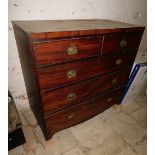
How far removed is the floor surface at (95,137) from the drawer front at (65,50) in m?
0.93

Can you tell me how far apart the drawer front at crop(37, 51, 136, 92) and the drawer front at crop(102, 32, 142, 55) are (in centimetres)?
7

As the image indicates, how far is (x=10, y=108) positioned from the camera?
130 centimetres

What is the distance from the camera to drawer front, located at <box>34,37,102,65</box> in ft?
3.25

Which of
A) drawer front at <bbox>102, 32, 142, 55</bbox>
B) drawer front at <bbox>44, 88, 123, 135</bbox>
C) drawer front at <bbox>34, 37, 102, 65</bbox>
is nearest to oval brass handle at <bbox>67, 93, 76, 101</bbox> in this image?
drawer front at <bbox>44, 88, 123, 135</bbox>

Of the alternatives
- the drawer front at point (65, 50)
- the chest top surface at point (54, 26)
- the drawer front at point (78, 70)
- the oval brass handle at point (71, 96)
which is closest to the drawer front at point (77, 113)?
the oval brass handle at point (71, 96)

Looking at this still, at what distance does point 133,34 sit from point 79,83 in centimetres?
72

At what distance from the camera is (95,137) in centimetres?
163

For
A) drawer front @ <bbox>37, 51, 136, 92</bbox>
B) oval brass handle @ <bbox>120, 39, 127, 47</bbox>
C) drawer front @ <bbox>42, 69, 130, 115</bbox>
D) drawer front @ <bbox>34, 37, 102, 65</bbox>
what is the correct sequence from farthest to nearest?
oval brass handle @ <bbox>120, 39, 127, 47</bbox> < drawer front @ <bbox>42, 69, 130, 115</bbox> < drawer front @ <bbox>37, 51, 136, 92</bbox> < drawer front @ <bbox>34, 37, 102, 65</bbox>

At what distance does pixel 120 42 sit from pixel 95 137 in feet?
3.45

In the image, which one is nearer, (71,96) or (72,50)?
(72,50)

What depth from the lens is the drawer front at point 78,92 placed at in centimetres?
125

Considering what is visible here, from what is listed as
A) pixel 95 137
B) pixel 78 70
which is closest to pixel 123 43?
pixel 78 70

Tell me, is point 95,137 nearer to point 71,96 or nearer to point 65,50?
point 71,96

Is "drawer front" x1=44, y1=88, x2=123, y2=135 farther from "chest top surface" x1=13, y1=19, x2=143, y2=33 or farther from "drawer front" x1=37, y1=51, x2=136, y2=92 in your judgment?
"chest top surface" x1=13, y1=19, x2=143, y2=33
